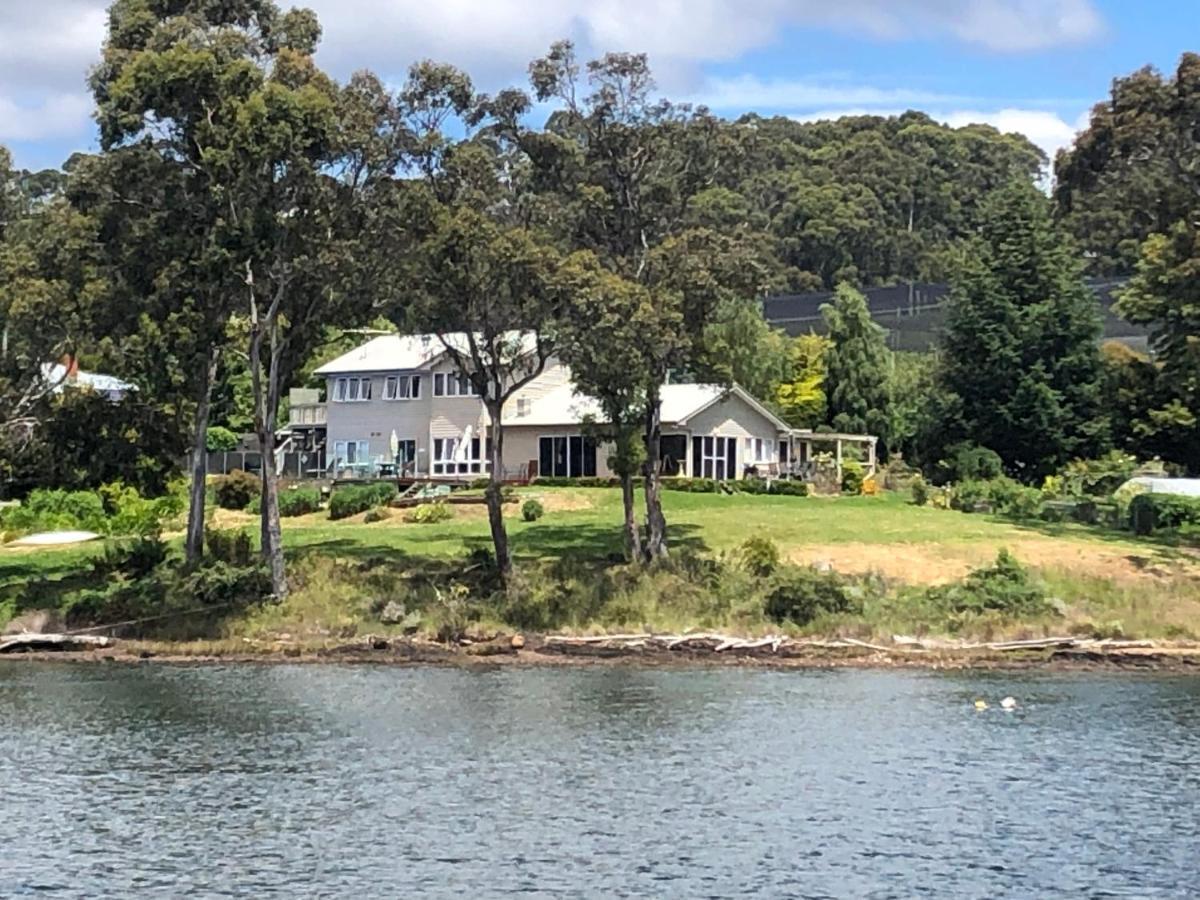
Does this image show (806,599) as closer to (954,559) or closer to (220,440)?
(954,559)

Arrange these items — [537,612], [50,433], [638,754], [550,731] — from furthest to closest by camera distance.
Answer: [50,433] < [537,612] < [550,731] < [638,754]

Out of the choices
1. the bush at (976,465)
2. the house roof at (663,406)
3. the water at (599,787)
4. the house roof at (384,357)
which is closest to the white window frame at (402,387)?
the house roof at (384,357)

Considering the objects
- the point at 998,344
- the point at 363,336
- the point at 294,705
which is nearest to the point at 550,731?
the point at 294,705

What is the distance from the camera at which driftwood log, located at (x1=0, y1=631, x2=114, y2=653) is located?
49.1 meters

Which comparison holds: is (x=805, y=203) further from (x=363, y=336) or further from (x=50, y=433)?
(x=50, y=433)

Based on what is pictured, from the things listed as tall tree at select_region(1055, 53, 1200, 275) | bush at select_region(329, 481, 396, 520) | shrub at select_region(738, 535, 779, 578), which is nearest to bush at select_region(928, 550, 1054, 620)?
shrub at select_region(738, 535, 779, 578)

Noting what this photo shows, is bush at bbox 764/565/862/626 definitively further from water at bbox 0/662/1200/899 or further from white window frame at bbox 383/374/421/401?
white window frame at bbox 383/374/421/401

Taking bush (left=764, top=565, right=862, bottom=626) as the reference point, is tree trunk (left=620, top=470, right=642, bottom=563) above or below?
above

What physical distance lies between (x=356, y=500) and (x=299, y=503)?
3.18 m

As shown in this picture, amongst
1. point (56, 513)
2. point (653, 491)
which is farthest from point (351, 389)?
point (653, 491)

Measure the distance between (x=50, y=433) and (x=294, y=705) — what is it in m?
18.8

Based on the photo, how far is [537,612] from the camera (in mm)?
49531

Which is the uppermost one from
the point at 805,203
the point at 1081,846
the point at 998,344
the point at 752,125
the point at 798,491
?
the point at 805,203

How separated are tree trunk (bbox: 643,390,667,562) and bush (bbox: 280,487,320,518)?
753 inches
